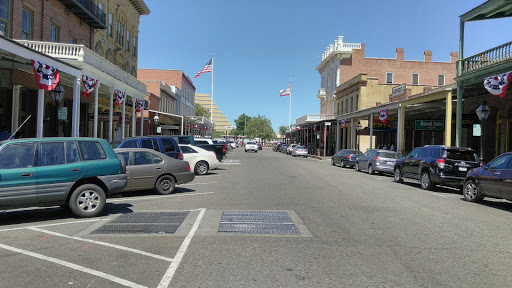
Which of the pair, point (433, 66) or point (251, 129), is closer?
point (433, 66)

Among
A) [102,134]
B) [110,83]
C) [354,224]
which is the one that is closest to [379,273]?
[354,224]

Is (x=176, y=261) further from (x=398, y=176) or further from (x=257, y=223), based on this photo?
(x=398, y=176)

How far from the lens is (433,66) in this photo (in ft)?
165

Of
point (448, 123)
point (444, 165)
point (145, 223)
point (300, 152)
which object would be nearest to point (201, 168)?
point (444, 165)

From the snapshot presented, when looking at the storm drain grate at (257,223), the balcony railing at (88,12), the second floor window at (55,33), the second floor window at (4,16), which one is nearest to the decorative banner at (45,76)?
the second floor window at (4,16)

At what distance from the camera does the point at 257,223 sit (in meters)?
7.89

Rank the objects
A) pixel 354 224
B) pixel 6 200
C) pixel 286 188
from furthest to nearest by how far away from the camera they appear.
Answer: pixel 286 188 < pixel 354 224 < pixel 6 200

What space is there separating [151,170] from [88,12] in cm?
1740

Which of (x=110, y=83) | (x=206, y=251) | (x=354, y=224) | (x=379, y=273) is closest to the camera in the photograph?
(x=379, y=273)

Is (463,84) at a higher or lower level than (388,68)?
lower

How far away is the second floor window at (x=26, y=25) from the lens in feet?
65.4

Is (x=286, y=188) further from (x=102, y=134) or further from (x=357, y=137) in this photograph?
(x=357, y=137)

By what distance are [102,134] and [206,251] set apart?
92.7ft

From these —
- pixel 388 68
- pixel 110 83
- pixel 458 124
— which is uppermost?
pixel 388 68
